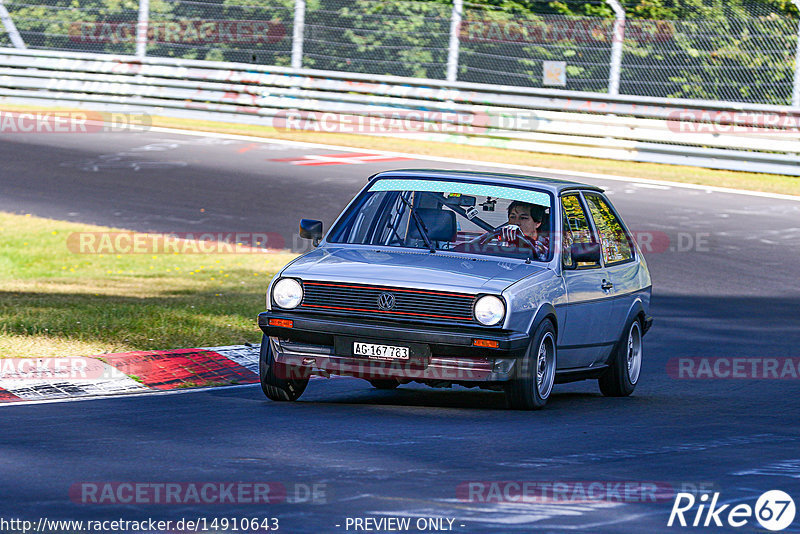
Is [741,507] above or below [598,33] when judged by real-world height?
below

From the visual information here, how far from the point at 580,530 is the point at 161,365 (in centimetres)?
520

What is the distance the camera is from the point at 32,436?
7320mm

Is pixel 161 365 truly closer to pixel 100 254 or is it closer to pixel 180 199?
pixel 100 254

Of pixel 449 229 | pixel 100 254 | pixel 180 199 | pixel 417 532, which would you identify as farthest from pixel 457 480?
pixel 180 199

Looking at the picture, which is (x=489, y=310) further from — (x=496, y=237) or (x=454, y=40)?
(x=454, y=40)

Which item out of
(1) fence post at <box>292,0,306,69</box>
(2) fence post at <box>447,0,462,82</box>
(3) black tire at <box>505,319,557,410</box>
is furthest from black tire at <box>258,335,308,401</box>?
(1) fence post at <box>292,0,306,69</box>

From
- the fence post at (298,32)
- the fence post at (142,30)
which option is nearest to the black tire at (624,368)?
the fence post at (298,32)

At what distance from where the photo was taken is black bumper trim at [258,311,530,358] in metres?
8.25

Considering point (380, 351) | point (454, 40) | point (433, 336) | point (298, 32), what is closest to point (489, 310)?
point (433, 336)

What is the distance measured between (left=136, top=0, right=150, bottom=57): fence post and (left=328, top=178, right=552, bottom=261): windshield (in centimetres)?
1898

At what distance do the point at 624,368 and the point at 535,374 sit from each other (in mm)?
1813

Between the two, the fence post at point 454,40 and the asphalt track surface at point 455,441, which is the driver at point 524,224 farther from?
the fence post at point 454,40

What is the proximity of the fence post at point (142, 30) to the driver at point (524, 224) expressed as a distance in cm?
1937

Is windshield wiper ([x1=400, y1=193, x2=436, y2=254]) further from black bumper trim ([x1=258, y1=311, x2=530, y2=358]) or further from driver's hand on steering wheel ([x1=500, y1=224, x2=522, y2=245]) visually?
black bumper trim ([x1=258, y1=311, x2=530, y2=358])
